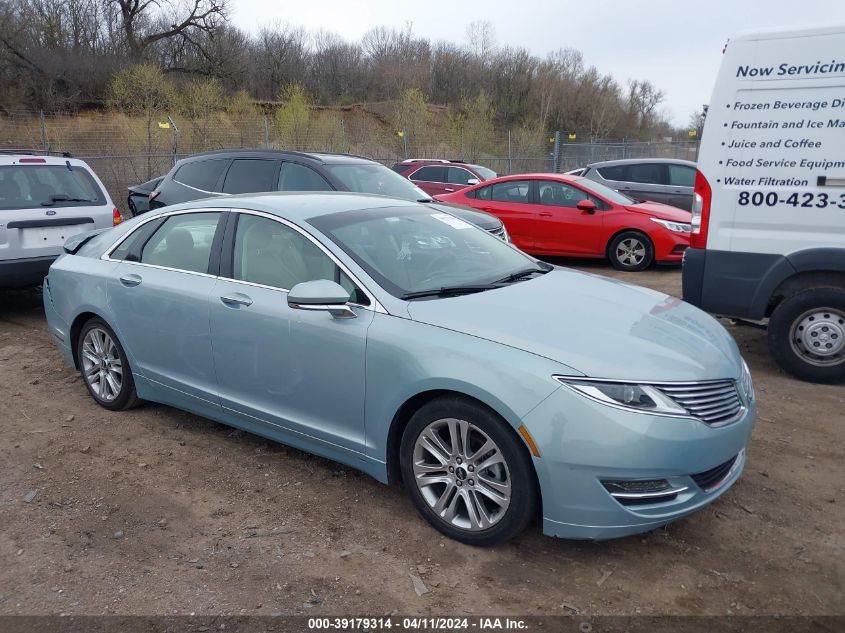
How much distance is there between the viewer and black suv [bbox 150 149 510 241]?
25.9ft

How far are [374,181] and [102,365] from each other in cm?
441

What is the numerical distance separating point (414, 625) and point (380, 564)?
16.9 inches

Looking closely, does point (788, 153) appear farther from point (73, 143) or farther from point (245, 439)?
point (73, 143)

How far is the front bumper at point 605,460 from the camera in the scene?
272 centimetres

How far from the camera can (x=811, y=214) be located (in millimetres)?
5039

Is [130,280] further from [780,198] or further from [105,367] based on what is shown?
[780,198]

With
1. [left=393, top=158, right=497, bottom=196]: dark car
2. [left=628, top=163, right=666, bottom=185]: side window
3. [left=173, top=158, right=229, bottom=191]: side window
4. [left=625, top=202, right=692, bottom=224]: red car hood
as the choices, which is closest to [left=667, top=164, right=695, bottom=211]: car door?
[left=628, top=163, right=666, bottom=185]: side window

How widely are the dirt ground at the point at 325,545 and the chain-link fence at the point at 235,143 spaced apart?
602 inches

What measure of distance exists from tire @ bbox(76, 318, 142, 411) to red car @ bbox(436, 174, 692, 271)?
7.27 meters

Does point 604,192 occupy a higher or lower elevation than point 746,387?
higher

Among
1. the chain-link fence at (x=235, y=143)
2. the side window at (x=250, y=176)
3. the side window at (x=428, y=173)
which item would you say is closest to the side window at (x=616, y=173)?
the side window at (x=428, y=173)

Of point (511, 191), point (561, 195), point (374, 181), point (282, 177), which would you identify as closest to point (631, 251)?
point (561, 195)

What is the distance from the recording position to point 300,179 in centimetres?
794

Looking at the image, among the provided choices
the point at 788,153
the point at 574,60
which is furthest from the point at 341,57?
the point at 788,153
